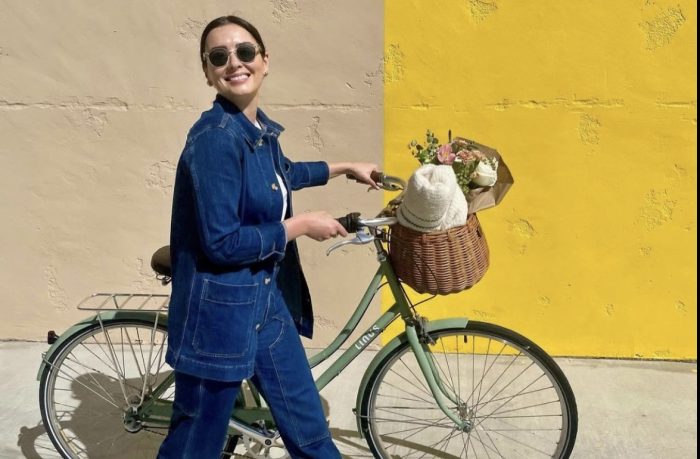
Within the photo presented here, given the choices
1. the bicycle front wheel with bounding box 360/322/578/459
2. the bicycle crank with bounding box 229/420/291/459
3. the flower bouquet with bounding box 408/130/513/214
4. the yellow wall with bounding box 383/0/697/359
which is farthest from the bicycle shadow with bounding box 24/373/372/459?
the flower bouquet with bounding box 408/130/513/214

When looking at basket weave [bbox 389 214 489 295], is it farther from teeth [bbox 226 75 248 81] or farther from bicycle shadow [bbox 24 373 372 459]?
bicycle shadow [bbox 24 373 372 459]

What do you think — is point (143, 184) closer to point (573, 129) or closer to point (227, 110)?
point (227, 110)

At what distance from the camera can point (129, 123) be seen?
373cm

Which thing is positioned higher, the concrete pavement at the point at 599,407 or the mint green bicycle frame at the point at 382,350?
the mint green bicycle frame at the point at 382,350

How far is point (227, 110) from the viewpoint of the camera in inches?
81.1

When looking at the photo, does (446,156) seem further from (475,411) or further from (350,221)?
(475,411)

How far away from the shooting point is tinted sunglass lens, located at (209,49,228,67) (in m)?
2.04

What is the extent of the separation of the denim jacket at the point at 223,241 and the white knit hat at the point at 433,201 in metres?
0.40

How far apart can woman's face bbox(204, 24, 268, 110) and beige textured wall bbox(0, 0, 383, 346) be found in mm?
1564

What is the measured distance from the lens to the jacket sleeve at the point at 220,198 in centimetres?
192

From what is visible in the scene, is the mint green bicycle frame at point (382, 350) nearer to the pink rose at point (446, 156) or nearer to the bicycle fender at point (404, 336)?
the bicycle fender at point (404, 336)

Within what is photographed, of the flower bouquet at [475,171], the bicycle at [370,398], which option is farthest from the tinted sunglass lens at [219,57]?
the flower bouquet at [475,171]

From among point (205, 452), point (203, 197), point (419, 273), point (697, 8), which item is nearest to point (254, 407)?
point (205, 452)

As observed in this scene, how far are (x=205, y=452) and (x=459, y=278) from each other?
985 millimetres
